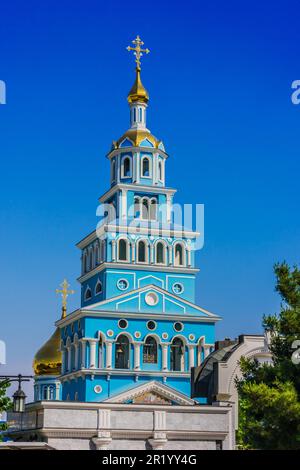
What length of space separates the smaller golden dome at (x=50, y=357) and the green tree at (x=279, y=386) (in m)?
28.3

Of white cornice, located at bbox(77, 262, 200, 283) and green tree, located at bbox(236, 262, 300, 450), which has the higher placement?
white cornice, located at bbox(77, 262, 200, 283)

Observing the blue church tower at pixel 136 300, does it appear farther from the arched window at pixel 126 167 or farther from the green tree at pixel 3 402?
the green tree at pixel 3 402

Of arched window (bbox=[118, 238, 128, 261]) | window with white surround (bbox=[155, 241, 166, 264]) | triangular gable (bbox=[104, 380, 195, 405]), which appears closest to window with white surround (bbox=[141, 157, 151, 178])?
window with white surround (bbox=[155, 241, 166, 264])

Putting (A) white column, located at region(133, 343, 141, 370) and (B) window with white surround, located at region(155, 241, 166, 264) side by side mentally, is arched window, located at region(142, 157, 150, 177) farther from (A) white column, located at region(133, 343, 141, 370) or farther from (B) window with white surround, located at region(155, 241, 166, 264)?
(A) white column, located at region(133, 343, 141, 370)

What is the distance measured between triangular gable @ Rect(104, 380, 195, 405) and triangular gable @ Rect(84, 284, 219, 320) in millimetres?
3844

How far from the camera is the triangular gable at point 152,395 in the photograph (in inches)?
1409

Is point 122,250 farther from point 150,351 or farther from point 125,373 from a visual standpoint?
point 125,373

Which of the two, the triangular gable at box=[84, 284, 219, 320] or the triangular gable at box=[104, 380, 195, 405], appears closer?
the triangular gable at box=[104, 380, 195, 405]

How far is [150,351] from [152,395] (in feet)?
10.5

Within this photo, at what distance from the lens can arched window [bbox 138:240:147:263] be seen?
4078cm

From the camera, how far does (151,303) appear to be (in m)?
39.1

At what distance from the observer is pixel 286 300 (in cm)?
2027

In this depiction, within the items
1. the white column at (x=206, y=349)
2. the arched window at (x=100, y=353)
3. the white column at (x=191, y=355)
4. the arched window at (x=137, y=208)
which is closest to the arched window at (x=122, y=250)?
the arched window at (x=137, y=208)
